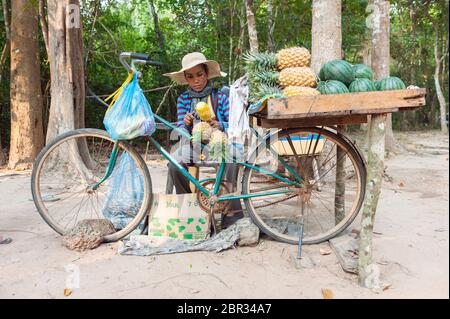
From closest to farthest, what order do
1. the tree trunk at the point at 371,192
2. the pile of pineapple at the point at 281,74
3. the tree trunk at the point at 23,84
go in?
1. the tree trunk at the point at 371,192
2. the pile of pineapple at the point at 281,74
3. the tree trunk at the point at 23,84

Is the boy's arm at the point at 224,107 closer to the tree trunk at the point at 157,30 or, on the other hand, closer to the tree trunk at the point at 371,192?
the tree trunk at the point at 371,192

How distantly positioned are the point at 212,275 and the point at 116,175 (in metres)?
1.27

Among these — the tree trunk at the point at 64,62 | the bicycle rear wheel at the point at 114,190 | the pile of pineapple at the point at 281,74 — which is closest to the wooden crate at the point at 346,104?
the pile of pineapple at the point at 281,74

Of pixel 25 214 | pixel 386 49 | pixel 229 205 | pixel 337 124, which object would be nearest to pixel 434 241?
pixel 337 124

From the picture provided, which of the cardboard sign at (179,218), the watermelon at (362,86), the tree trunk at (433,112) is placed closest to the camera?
the watermelon at (362,86)

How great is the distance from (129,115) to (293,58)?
127 centimetres

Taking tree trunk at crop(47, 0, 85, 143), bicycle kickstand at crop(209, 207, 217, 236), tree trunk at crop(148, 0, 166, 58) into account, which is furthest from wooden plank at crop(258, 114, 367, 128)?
tree trunk at crop(148, 0, 166, 58)

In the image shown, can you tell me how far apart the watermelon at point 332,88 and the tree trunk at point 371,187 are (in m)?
0.28

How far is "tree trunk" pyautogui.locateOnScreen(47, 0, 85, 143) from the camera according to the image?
5570 millimetres

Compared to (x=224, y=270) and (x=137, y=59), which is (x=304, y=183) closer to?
(x=224, y=270)

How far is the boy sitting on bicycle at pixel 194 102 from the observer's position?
3.19m

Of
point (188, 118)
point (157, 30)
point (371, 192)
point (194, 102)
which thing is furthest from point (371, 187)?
point (157, 30)

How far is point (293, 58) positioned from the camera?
Answer: 2.80m

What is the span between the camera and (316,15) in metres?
4.88
